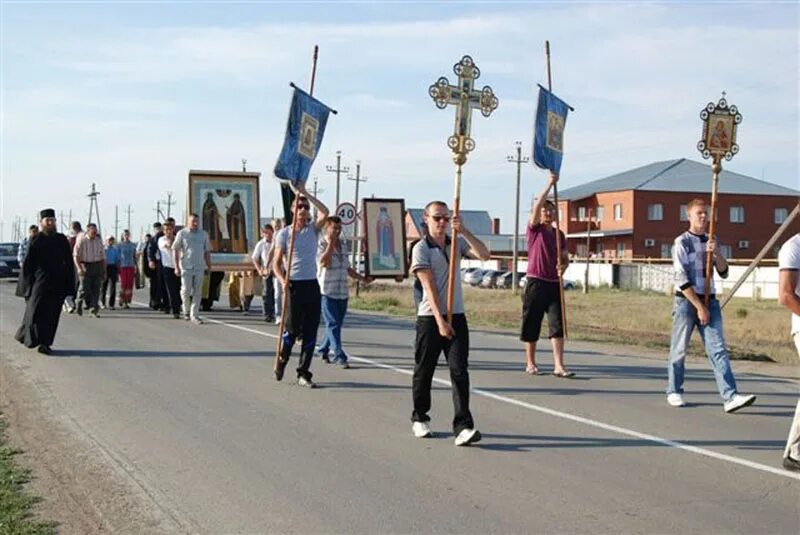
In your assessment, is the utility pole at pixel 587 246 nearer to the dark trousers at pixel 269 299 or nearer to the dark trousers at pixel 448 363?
the dark trousers at pixel 269 299

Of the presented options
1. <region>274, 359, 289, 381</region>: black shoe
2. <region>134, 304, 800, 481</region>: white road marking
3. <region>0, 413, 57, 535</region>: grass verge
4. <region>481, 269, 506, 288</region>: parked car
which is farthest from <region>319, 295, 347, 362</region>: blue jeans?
<region>481, 269, 506, 288</region>: parked car

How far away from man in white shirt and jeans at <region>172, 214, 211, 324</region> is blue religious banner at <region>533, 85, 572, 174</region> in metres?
8.34

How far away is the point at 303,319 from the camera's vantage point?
1187cm

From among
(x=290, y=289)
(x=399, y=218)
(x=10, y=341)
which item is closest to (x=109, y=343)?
(x=10, y=341)

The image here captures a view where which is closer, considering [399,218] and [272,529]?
[272,529]

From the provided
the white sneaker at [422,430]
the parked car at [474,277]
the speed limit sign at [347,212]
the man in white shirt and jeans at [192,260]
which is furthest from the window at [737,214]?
the white sneaker at [422,430]

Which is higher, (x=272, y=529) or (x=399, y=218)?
(x=399, y=218)

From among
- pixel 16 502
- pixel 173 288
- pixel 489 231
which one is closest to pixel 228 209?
pixel 173 288

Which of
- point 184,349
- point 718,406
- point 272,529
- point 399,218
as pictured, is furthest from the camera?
point 399,218

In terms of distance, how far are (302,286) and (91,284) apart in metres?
11.0

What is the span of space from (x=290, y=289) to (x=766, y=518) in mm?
6593

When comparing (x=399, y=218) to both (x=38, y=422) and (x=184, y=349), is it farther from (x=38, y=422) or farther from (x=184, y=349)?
(x=38, y=422)

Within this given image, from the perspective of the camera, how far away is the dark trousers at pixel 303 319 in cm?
1181

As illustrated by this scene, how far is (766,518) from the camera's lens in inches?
259
